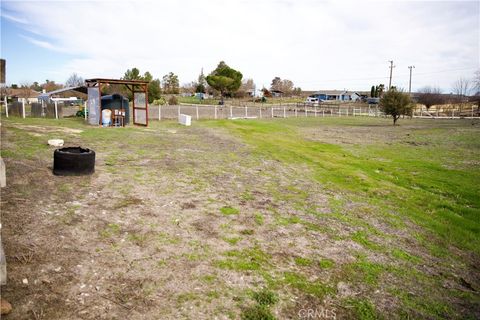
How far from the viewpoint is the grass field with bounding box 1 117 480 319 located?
4113mm

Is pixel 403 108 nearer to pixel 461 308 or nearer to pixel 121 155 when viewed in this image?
pixel 121 155

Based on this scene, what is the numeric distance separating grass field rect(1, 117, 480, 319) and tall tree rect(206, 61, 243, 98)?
7092 centimetres

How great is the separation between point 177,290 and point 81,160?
5.82 m

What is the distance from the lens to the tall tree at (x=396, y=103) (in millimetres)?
37031

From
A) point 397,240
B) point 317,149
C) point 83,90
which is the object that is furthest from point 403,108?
point 397,240

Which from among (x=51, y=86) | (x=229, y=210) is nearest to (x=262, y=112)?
(x=229, y=210)

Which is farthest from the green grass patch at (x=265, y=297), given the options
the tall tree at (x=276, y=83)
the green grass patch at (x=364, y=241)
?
the tall tree at (x=276, y=83)

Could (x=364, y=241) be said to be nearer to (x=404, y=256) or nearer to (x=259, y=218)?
(x=404, y=256)

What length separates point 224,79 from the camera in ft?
261

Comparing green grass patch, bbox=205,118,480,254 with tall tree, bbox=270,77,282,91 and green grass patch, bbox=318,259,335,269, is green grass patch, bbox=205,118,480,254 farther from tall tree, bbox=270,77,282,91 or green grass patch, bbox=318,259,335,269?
tall tree, bbox=270,77,282,91

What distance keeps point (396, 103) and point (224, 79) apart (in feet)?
161

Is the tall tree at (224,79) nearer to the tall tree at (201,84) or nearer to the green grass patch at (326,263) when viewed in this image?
the tall tree at (201,84)

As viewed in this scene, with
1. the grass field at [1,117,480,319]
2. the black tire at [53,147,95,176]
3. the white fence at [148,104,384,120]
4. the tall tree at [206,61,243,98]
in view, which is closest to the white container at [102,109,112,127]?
the white fence at [148,104,384,120]

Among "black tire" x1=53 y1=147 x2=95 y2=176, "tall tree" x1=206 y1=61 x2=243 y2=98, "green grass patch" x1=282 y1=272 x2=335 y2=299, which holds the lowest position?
"green grass patch" x1=282 y1=272 x2=335 y2=299
